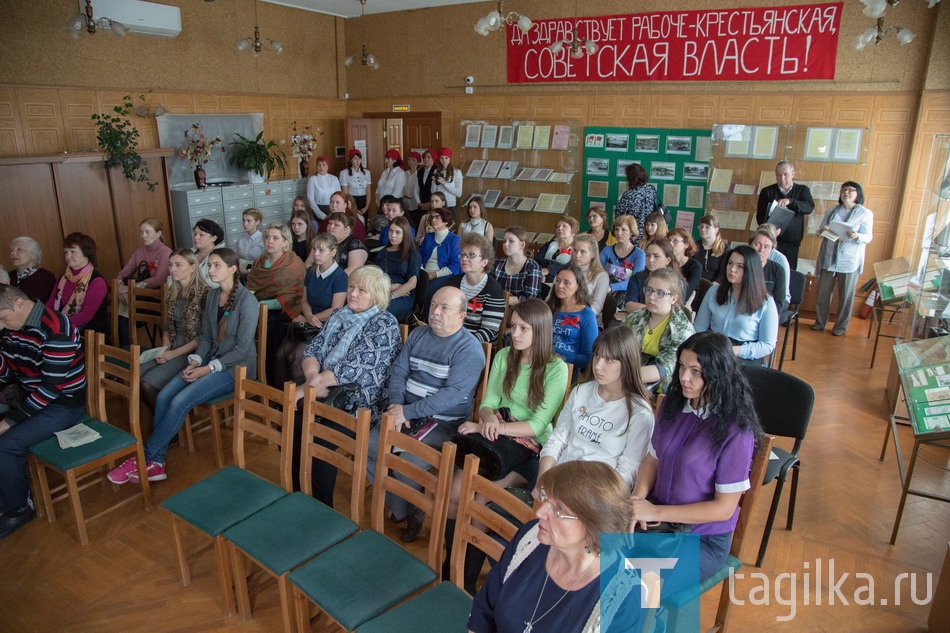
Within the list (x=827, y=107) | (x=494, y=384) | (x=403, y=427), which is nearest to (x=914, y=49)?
(x=827, y=107)

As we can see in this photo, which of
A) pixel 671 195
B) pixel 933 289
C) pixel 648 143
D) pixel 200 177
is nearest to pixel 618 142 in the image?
pixel 648 143

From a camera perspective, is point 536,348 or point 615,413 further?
point 536,348

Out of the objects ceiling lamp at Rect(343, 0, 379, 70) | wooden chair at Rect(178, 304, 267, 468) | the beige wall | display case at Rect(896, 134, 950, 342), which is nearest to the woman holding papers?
display case at Rect(896, 134, 950, 342)

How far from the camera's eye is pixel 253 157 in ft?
29.5

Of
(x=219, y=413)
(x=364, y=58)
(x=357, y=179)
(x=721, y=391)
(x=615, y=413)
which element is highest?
(x=364, y=58)

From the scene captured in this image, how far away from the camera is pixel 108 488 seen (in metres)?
3.89

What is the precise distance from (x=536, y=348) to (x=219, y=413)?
235cm

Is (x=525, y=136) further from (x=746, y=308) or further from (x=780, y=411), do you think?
(x=780, y=411)

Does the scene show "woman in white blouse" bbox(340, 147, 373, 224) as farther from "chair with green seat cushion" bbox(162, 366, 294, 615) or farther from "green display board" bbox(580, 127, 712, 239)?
"chair with green seat cushion" bbox(162, 366, 294, 615)

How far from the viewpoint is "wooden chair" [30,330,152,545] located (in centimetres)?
331

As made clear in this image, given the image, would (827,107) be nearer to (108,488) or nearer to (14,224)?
(108,488)

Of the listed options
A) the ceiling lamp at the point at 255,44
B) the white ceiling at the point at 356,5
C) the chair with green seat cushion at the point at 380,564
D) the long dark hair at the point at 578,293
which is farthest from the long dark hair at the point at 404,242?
the white ceiling at the point at 356,5

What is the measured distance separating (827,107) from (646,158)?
2139mm

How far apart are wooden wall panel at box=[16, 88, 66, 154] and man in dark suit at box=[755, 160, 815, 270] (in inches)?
320
